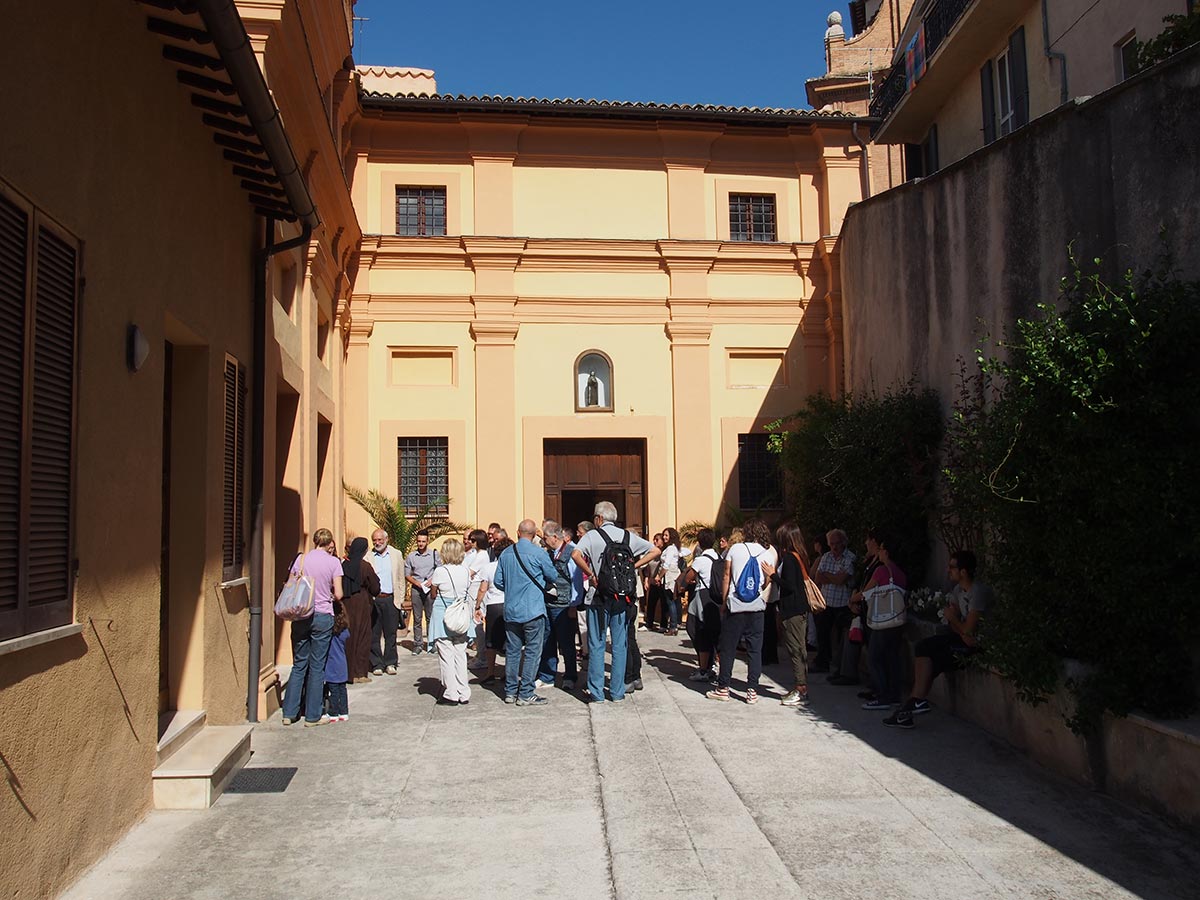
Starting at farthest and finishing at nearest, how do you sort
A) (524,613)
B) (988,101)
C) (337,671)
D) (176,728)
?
(988,101)
(524,613)
(337,671)
(176,728)

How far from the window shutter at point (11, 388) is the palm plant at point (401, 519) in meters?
13.1

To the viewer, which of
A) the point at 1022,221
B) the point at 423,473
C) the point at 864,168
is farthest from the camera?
the point at 864,168

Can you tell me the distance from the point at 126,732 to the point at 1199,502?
6.57m

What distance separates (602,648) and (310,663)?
9.38 ft

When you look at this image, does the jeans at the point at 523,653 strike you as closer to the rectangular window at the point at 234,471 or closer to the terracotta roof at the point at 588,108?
the rectangular window at the point at 234,471

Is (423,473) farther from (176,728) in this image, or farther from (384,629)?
(176,728)

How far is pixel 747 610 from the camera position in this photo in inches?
400

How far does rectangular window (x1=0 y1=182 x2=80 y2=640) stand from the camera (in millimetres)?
4664

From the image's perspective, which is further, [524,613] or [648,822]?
[524,613]

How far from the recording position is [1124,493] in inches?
262

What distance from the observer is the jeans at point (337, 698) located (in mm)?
9602

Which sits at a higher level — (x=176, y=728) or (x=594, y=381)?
(x=594, y=381)

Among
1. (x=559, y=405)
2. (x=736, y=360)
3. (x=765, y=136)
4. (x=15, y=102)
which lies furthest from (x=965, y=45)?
(x=15, y=102)

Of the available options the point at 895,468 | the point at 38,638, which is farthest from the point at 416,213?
the point at 38,638
